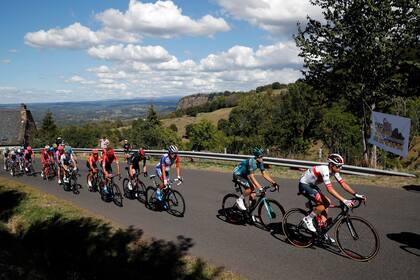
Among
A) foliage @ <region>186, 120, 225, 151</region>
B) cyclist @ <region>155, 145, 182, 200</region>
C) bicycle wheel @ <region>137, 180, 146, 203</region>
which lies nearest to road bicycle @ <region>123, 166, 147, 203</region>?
bicycle wheel @ <region>137, 180, 146, 203</region>

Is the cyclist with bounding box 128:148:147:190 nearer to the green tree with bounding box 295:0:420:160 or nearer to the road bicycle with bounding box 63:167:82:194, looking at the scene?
the road bicycle with bounding box 63:167:82:194

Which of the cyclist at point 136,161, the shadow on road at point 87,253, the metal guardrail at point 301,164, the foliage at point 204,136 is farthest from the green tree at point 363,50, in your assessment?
the foliage at point 204,136

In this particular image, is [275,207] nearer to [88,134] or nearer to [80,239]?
[80,239]

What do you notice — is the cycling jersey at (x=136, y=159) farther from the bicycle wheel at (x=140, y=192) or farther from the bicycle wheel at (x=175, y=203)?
the bicycle wheel at (x=175, y=203)

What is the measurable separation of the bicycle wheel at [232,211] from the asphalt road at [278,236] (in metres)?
0.26

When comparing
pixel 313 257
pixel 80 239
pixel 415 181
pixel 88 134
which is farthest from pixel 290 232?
pixel 88 134

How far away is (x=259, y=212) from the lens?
9.52 m

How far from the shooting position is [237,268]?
285 inches

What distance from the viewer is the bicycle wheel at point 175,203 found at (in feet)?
37.0

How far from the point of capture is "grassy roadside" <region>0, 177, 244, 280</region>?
7645mm

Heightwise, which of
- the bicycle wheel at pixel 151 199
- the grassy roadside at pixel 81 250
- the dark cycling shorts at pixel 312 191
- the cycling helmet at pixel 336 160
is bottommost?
the grassy roadside at pixel 81 250

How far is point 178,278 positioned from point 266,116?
5235 centimetres

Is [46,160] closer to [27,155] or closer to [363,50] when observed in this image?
[27,155]

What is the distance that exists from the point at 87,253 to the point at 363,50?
537 inches
